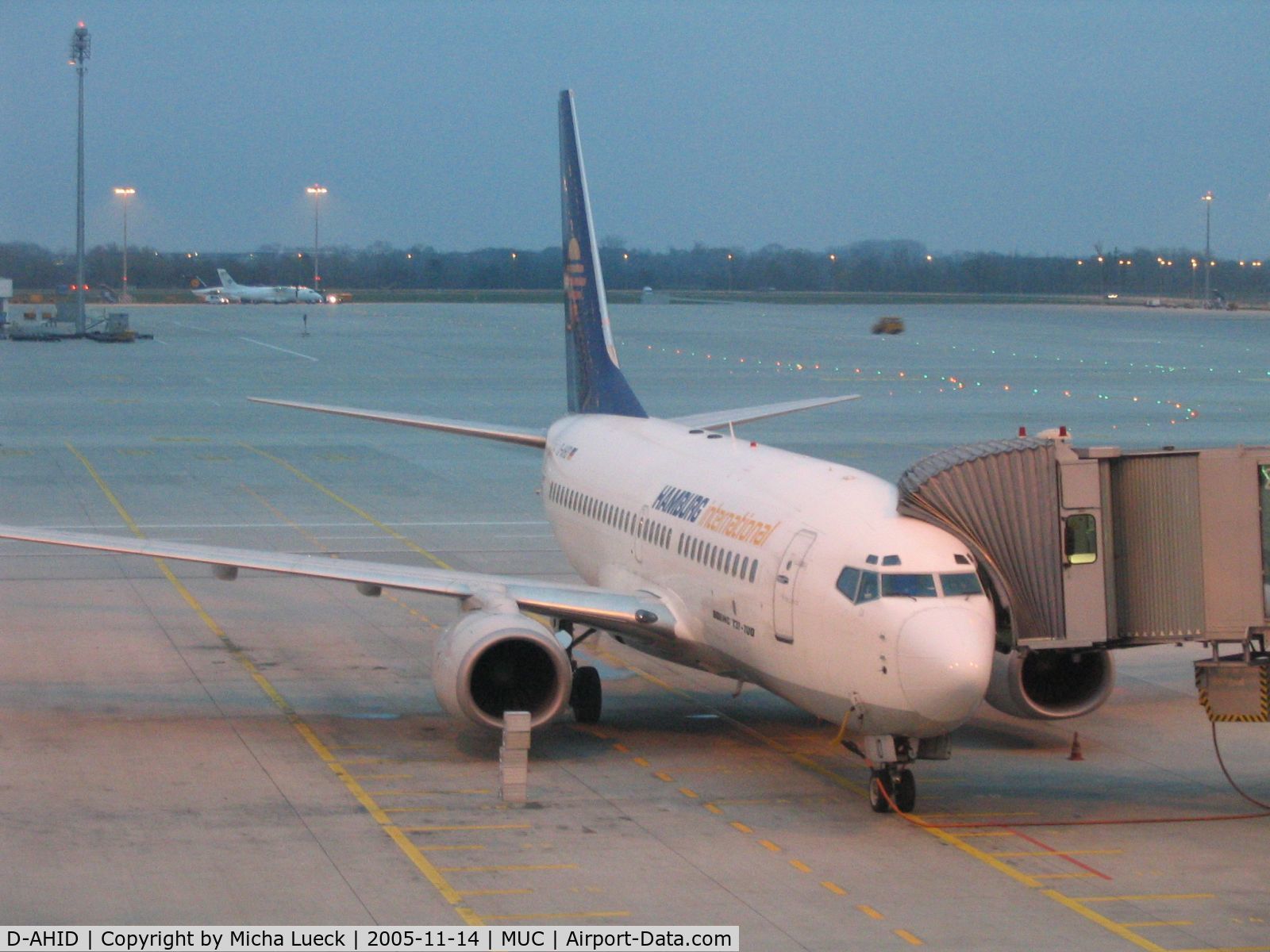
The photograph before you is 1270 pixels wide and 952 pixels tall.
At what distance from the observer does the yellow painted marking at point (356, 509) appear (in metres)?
39.9

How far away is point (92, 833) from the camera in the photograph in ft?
62.8

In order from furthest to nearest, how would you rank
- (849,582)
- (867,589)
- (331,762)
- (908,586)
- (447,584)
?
(447,584) → (331,762) → (849,582) → (867,589) → (908,586)

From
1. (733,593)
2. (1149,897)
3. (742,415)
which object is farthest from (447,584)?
(1149,897)

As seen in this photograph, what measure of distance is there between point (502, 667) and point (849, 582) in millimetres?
5584

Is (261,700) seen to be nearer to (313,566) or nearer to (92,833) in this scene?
(313,566)

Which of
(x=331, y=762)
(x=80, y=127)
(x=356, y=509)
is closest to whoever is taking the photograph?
(x=331, y=762)

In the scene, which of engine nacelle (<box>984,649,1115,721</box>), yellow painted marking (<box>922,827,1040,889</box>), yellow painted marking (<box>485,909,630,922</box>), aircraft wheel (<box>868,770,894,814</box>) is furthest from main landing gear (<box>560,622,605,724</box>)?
yellow painted marking (<box>485,909,630,922</box>)

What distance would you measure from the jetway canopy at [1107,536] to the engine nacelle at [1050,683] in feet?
6.18

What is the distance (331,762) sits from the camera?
22641mm

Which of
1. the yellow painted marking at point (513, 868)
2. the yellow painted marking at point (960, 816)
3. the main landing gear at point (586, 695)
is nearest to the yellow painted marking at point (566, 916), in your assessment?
the yellow painted marking at point (513, 868)

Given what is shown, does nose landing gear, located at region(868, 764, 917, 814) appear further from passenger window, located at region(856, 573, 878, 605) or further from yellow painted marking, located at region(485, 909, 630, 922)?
yellow painted marking, located at region(485, 909, 630, 922)

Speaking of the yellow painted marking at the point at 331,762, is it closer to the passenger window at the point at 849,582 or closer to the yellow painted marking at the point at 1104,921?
the passenger window at the point at 849,582

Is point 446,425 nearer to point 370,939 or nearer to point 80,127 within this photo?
point 370,939

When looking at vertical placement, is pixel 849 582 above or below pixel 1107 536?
below
